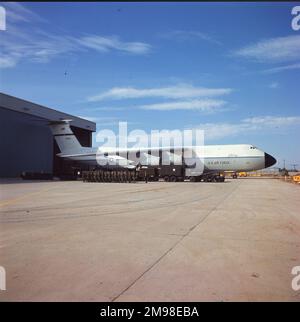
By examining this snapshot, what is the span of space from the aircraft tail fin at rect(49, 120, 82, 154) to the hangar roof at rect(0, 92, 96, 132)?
2126mm

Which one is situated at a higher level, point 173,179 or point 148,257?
point 173,179

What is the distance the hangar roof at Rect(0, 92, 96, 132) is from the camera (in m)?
44.7

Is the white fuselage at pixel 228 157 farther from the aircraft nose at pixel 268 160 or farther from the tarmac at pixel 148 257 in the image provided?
the tarmac at pixel 148 257

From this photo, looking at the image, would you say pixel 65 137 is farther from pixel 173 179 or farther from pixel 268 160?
pixel 268 160

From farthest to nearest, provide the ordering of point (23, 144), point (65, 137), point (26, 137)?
point (65, 137), point (26, 137), point (23, 144)

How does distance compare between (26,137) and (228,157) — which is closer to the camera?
(228,157)

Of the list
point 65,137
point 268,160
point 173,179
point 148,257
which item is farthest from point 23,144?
point 148,257

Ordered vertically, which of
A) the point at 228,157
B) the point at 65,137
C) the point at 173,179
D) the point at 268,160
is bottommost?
the point at 173,179

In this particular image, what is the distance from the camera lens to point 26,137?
162ft

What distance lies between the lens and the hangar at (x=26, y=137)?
4506cm

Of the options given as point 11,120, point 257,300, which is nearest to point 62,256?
point 257,300

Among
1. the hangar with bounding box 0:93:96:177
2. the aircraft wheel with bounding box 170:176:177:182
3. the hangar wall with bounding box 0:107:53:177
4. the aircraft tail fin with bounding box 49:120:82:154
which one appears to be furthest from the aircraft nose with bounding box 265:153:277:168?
the hangar wall with bounding box 0:107:53:177

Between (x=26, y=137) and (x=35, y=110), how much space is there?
427 cm
